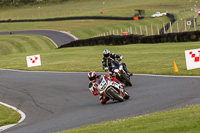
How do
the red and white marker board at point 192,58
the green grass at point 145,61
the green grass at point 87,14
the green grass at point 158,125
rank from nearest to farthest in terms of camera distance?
the green grass at point 158,125 < the red and white marker board at point 192,58 < the green grass at point 145,61 < the green grass at point 87,14

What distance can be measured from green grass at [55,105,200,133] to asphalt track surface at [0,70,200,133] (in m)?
1.56

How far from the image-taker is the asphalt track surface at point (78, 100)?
11.6 m

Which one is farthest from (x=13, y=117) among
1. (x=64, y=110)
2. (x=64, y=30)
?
(x=64, y=30)

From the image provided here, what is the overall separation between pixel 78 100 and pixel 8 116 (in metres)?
2.88

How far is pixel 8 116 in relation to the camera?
14234 millimetres

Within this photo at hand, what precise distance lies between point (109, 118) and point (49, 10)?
107 metres

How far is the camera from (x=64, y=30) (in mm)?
73312

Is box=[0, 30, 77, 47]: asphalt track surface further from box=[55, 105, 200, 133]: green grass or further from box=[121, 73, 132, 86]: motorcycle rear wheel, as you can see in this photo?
box=[55, 105, 200, 133]: green grass

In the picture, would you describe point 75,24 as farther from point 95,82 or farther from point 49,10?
point 95,82

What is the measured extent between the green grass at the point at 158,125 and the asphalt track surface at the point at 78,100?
1562 millimetres

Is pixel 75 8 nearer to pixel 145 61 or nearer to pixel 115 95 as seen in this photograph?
pixel 145 61

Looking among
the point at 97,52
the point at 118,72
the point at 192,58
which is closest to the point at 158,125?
the point at 118,72

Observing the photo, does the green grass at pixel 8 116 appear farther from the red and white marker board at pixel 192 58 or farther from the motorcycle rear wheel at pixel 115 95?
the red and white marker board at pixel 192 58

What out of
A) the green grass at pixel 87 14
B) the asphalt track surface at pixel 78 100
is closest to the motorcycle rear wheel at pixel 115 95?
the asphalt track surface at pixel 78 100
